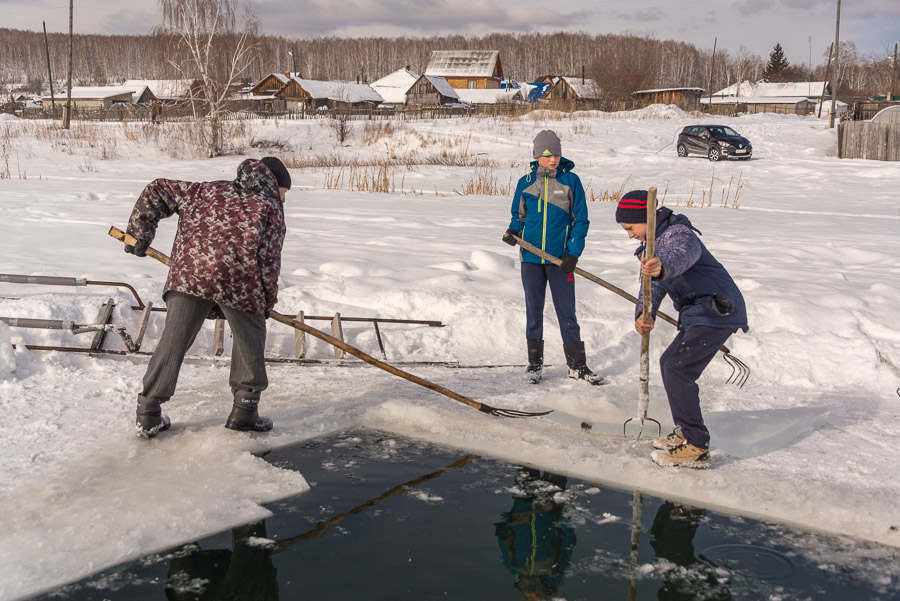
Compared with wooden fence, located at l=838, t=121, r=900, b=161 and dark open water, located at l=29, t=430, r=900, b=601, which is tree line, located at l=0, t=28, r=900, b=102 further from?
dark open water, located at l=29, t=430, r=900, b=601

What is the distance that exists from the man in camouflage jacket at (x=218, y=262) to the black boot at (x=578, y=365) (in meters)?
2.23

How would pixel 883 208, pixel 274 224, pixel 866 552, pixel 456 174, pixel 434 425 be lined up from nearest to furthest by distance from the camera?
1. pixel 866 552
2. pixel 274 224
3. pixel 434 425
4. pixel 883 208
5. pixel 456 174

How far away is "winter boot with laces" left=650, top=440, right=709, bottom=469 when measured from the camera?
3795mm

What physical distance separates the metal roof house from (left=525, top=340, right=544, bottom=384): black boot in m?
75.2

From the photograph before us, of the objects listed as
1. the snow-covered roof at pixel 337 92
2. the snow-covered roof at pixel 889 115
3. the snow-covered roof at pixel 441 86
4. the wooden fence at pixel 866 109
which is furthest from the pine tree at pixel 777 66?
the snow-covered roof at pixel 889 115

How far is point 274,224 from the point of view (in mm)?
3859

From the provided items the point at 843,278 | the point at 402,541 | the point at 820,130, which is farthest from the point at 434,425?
the point at 820,130

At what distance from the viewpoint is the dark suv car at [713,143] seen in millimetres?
25312

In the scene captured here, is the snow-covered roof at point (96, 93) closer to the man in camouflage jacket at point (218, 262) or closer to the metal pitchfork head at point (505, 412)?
the man in camouflage jacket at point (218, 262)

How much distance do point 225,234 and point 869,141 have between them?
2655 cm

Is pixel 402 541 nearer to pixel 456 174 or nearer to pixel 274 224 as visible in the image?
pixel 274 224

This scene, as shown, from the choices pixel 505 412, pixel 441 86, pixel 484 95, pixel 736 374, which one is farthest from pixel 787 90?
pixel 505 412

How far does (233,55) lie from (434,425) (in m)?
27.3

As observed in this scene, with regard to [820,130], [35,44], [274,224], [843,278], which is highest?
[35,44]
